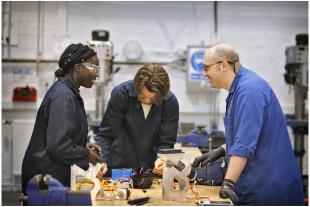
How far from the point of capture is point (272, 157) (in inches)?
78.9

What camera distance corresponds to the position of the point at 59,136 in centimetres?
193

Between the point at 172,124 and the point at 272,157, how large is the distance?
896mm

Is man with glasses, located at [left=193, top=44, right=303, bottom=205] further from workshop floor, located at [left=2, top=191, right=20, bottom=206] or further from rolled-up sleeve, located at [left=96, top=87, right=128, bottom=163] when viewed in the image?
workshop floor, located at [left=2, top=191, right=20, bottom=206]

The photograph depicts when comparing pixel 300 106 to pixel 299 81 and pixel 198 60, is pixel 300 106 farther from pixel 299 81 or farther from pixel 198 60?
pixel 198 60

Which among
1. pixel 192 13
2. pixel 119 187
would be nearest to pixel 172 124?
pixel 119 187

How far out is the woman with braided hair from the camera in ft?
6.40

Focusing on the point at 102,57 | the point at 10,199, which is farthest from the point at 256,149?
the point at 10,199

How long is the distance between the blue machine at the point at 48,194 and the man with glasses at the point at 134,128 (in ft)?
3.13

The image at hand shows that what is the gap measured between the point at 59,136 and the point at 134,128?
0.91 metres

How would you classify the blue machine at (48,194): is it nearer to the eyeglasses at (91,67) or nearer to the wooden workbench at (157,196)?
the wooden workbench at (157,196)

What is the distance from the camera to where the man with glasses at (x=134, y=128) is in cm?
275

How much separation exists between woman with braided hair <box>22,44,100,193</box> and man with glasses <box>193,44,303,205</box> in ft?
2.03

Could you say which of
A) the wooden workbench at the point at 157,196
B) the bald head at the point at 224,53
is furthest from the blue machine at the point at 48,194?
the bald head at the point at 224,53

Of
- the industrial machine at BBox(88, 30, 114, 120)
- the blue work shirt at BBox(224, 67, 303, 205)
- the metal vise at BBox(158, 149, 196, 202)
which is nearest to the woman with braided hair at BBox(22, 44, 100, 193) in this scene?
the metal vise at BBox(158, 149, 196, 202)
